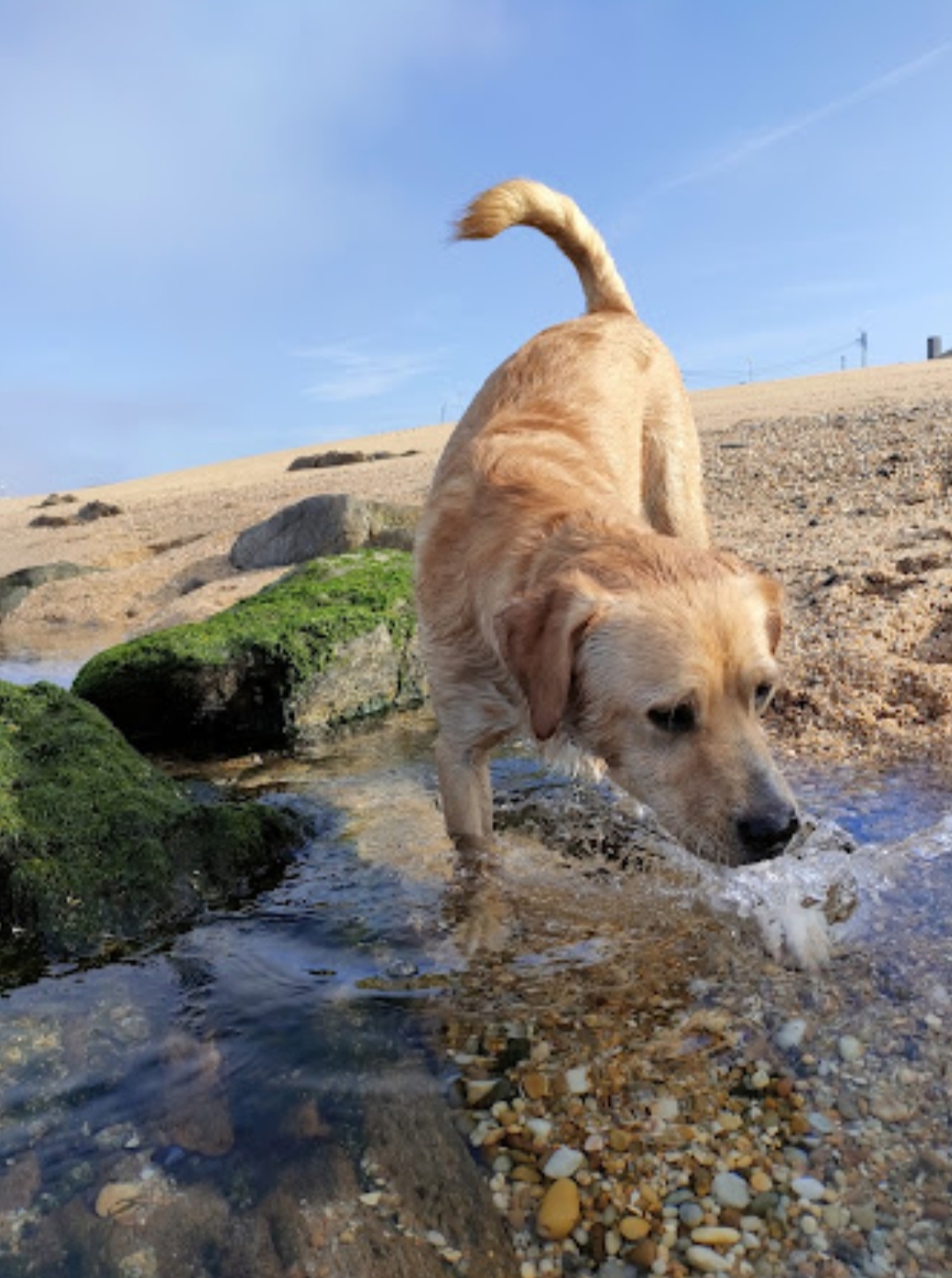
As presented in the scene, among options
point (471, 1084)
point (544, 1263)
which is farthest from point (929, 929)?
point (544, 1263)

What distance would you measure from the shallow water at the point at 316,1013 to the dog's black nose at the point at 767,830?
506mm

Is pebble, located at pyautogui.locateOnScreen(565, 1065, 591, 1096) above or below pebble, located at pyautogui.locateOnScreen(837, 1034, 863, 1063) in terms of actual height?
above

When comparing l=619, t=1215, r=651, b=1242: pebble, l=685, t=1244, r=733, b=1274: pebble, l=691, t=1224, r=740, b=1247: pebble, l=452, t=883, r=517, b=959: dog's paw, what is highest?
l=452, t=883, r=517, b=959: dog's paw

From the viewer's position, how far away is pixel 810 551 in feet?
32.2

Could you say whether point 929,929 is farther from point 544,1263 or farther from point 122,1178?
point 122,1178

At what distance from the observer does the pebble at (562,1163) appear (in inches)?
117

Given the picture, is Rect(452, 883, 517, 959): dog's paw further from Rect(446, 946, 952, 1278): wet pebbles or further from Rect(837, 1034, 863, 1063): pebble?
Rect(837, 1034, 863, 1063): pebble

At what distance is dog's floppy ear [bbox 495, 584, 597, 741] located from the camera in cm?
382

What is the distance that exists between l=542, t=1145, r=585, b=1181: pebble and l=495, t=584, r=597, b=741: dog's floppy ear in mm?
1291

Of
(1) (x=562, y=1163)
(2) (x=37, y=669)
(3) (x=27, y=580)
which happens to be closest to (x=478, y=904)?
(1) (x=562, y=1163)

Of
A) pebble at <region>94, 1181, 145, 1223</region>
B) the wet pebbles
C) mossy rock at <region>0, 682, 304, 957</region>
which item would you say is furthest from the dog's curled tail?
pebble at <region>94, 1181, 145, 1223</region>

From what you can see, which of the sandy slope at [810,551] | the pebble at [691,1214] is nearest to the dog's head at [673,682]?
the pebble at [691,1214]

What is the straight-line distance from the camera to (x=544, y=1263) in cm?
269

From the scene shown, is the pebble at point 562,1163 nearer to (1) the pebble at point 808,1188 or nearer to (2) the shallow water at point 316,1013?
(2) the shallow water at point 316,1013
